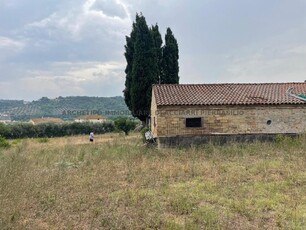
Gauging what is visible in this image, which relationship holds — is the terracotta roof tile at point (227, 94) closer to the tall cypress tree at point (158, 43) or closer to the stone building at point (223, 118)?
the stone building at point (223, 118)

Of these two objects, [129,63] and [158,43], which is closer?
[129,63]

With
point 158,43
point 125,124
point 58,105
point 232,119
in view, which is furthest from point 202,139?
point 58,105

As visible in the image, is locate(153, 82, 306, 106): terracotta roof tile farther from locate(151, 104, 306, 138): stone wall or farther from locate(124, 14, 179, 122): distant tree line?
locate(124, 14, 179, 122): distant tree line

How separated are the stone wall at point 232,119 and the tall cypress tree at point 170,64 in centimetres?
1151

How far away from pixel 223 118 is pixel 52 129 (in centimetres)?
3422

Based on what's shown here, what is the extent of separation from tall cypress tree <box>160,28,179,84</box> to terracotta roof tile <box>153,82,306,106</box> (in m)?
8.57

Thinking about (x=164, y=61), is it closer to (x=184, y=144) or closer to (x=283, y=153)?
(x=184, y=144)

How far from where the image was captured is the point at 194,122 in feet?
53.8

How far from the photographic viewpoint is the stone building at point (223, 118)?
16094 millimetres

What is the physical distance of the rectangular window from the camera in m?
16.3

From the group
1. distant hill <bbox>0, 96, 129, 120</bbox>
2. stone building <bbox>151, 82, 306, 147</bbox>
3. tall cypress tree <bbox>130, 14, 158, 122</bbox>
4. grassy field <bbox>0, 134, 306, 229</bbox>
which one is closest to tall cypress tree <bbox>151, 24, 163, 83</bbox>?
tall cypress tree <bbox>130, 14, 158, 122</bbox>

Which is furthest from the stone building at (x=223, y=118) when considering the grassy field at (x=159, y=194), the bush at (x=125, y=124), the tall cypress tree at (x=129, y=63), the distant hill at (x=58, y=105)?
the distant hill at (x=58, y=105)

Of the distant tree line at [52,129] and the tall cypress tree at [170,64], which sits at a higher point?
the tall cypress tree at [170,64]

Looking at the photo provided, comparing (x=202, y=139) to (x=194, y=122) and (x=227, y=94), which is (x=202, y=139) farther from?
(x=227, y=94)
